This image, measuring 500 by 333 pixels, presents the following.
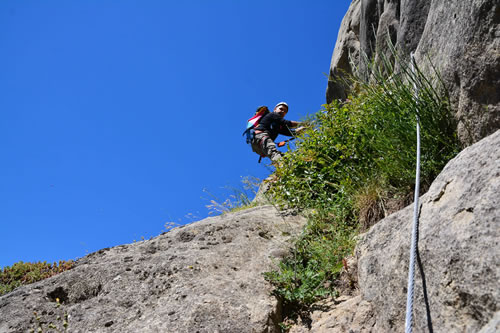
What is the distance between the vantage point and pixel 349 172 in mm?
4824

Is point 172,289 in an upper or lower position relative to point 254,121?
lower

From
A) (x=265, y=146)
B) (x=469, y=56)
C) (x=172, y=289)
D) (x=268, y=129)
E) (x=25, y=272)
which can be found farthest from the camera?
(x=268, y=129)

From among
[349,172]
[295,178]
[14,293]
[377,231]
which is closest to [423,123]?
[377,231]

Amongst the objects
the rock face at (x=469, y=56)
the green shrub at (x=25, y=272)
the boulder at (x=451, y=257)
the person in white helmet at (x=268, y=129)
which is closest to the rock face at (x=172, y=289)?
the boulder at (x=451, y=257)

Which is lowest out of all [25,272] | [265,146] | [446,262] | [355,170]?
[446,262]

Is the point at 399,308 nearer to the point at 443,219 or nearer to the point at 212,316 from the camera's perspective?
the point at 443,219

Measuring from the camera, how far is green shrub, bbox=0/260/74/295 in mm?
5895

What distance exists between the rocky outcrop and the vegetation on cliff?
0.74m

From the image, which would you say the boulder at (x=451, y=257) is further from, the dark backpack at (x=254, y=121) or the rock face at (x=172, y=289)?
the dark backpack at (x=254, y=121)

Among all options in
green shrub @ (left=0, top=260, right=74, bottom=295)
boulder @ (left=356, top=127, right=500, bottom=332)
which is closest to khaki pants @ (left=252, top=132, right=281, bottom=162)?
green shrub @ (left=0, top=260, right=74, bottom=295)

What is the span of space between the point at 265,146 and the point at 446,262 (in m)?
7.05

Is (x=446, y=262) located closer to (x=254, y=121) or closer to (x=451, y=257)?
(x=451, y=257)

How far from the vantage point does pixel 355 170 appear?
4684 mm

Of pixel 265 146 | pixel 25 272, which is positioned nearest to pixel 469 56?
pixel 265 146
